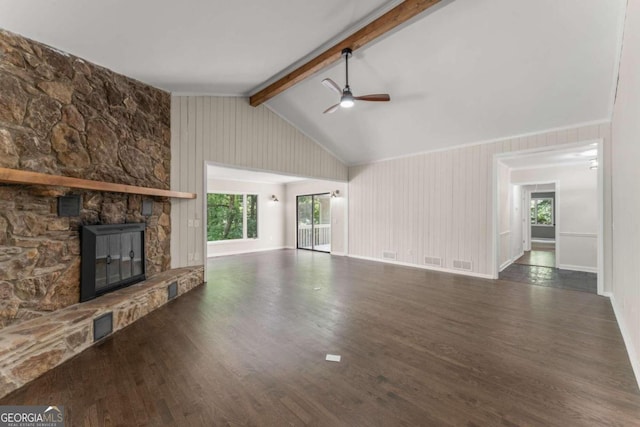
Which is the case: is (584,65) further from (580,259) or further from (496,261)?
(580,259)

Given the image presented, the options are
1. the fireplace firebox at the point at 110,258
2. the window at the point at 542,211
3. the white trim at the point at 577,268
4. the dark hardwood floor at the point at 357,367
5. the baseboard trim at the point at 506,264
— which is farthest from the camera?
the window at the point at 542,211

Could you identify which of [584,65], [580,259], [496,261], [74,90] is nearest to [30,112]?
[74,90]

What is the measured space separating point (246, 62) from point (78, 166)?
2.63m

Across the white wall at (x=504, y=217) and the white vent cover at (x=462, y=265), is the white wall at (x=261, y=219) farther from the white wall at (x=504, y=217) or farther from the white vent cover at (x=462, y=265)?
the white wall at (x=504, y=217)

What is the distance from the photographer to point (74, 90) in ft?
10.8

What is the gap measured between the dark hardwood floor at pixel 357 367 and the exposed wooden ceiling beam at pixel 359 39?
363 centimetres

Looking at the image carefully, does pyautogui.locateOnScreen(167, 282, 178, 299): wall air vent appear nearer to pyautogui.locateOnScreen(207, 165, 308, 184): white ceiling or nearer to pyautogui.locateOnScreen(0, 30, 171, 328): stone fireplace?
pyautogui.locateOnScreen(0, 30, 171, 328): stone fireplace

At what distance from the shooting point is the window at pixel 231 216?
8.96 metres

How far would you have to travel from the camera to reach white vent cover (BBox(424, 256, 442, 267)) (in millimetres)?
6230

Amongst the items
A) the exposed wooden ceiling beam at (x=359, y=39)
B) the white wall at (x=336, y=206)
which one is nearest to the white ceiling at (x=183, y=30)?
the exposed wooden ceiling beam at (x=359, y=39)

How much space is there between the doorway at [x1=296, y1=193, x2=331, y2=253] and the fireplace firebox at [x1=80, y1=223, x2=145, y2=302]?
21.2 feet

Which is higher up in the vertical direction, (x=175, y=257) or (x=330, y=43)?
(x=330, y=43)

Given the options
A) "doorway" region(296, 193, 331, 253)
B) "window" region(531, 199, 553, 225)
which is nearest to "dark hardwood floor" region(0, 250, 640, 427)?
"doorway" region(296, 193, 331, 253)

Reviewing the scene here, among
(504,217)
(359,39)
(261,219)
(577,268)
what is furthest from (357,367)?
(261,219)
